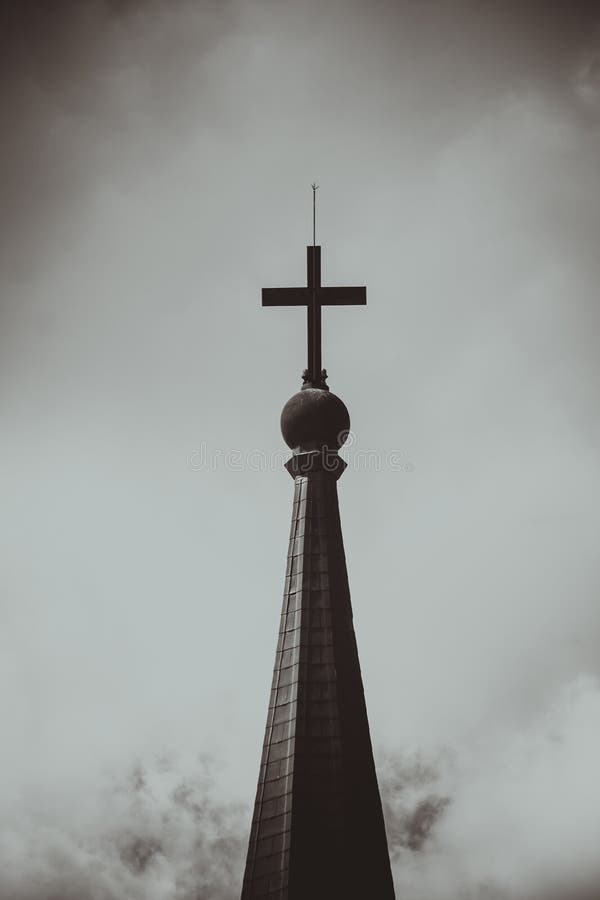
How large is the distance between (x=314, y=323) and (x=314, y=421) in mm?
2941

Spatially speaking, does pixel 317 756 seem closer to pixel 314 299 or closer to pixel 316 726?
pixel 316 726

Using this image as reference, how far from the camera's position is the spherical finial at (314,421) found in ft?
96.2

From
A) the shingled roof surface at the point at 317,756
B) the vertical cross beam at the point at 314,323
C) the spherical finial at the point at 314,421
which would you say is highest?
the vertical cross beam at the point at 314,323

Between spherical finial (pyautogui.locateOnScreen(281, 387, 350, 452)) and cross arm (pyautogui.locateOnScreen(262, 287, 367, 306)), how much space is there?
2576 millimetres

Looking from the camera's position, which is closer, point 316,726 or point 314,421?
point 316,726

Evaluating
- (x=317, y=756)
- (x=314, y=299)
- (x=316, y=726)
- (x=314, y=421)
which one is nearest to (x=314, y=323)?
(x=314, y=299)

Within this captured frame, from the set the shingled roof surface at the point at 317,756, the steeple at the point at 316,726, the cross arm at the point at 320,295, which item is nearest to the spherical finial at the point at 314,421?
the steeple at the point at 316,726

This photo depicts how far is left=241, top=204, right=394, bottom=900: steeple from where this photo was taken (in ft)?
78.9

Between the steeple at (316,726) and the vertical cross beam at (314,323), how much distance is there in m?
0.09

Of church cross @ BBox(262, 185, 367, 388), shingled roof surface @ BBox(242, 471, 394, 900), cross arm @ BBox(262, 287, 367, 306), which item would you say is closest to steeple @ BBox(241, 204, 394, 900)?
shingled roof surface @ BBox(242, 471, 394, 900)

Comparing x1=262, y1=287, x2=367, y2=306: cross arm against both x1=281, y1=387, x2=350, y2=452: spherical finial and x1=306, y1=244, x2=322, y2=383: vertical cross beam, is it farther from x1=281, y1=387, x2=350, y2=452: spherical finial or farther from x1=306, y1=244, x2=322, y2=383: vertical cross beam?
x1=281, y1=387, x2=350, y2=452: spherical finial

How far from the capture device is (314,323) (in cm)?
3088

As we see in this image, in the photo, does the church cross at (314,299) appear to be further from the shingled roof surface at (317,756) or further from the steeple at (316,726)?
the shingled roof surface at (317,756)

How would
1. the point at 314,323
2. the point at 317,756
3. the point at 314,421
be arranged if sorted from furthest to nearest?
the point at 314,323 → the point at 314,421 → the point at 317,756
